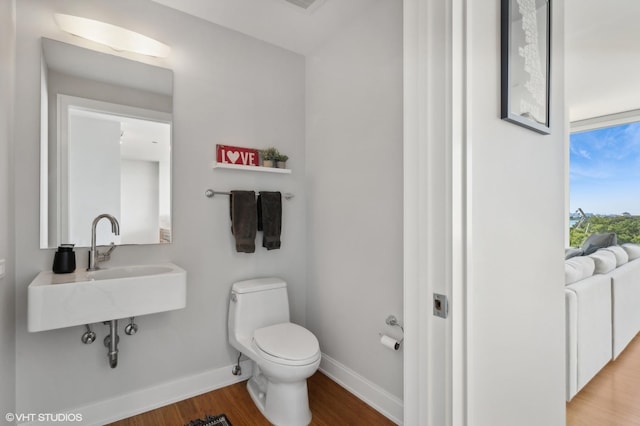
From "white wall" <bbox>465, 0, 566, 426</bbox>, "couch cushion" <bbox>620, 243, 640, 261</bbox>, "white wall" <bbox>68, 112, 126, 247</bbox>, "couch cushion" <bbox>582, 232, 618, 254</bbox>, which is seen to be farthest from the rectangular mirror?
"couch cushion" <bbox>620, 243, 640, 261</bbox>

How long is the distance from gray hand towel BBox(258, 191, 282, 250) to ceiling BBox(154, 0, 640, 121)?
44.3 inches

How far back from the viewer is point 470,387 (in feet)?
2.98

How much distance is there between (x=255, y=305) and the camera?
202cm

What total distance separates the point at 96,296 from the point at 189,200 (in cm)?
75

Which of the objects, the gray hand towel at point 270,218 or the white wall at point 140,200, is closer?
the white wall at point 140,200

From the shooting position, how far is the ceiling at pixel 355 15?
191cm

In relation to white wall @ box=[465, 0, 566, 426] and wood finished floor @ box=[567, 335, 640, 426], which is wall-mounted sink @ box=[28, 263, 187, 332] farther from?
wood finished floor @ box=[567, 335, 640, 426]

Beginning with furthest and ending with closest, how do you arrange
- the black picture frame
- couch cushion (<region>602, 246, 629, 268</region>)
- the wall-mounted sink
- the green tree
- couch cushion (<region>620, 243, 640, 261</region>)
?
the green tree → couch cushion (<region>620, 243, 640, 261</region>) → couch cushion (<region>602, 246, 629, 268</region>) → the wall-mounted sink → the black picture frame

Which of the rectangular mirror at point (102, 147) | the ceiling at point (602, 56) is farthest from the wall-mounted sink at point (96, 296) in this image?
the ceiling at point (602, 56)

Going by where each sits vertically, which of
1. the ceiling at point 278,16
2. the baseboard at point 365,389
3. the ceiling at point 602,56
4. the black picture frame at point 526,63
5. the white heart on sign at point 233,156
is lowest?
the baseboard at point 365,389

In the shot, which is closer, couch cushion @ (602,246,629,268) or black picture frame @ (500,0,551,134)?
black picture frame @ (500,0,551,134)

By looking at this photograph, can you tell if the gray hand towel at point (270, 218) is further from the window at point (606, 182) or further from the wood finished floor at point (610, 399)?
the window at point (606, 182)

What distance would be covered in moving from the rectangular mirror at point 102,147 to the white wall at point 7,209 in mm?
135

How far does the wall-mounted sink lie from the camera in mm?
1289
